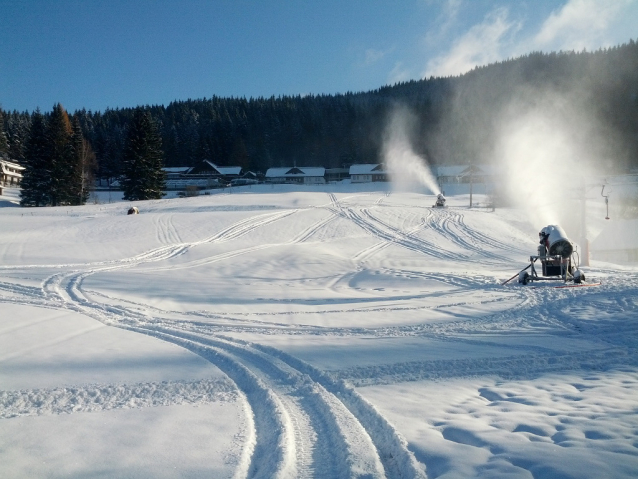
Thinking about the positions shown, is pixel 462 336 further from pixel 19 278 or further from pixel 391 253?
pixel 391 253

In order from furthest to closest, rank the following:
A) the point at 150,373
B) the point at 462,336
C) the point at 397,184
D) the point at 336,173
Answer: the point at 336,173 → the point at 397,184 → the point at 462,336 → the point at 150,373

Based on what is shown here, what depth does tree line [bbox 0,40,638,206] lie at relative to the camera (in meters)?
87.3

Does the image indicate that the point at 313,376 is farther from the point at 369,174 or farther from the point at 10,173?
the point at 10,173

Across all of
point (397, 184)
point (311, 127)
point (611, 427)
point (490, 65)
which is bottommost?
point (611, 427)

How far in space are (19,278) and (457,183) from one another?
79596mm

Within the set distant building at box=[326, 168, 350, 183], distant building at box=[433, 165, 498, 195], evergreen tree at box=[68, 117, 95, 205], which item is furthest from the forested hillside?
evergreen tree at box=[68, 117, 95, 205]

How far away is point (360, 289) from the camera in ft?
49.8

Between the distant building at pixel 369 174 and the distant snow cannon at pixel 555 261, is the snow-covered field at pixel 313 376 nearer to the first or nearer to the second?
the distant snow cannon at pixel 555 261

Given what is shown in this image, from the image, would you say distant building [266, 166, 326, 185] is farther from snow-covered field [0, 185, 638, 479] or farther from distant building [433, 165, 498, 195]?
snow-covered field [0, 185, 638, 479]

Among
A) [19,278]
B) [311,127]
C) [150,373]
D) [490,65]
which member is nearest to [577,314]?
[150,373]

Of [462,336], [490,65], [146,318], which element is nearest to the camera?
[462,336]

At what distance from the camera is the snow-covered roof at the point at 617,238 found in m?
31.7

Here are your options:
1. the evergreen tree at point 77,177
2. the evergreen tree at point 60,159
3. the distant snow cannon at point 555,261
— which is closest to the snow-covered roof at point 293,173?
the evergreen tree at point 77,177

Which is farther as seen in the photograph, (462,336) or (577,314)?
(577,314)
